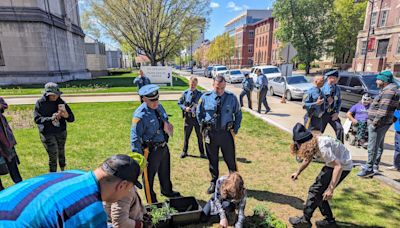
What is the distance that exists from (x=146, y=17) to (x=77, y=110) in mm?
16556

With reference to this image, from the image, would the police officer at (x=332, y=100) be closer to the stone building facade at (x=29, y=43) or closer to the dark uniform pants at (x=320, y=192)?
the dark uniform pants at (x=320, y=192)

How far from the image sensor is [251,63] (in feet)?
279

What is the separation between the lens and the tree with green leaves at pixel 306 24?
3697 centimetres

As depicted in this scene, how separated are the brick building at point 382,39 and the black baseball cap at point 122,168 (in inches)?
1529

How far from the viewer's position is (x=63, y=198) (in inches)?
52.7

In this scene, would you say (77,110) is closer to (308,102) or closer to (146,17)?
(308,102)

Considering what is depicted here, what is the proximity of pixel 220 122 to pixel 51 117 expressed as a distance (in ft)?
9.52

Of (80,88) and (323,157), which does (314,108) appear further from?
(80,88)

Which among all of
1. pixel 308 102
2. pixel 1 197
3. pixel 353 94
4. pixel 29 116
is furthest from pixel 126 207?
pixel 353 94

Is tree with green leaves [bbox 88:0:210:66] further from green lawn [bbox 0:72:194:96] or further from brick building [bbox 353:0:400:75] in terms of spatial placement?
→ brick building [bbox 353:0:400:75]

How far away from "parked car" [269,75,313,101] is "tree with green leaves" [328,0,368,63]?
98.3ft

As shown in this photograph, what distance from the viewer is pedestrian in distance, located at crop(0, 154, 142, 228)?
1284 mm

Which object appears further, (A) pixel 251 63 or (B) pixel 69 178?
(A) pixel 251 63

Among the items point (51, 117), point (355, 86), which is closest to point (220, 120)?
point (51, 117)
